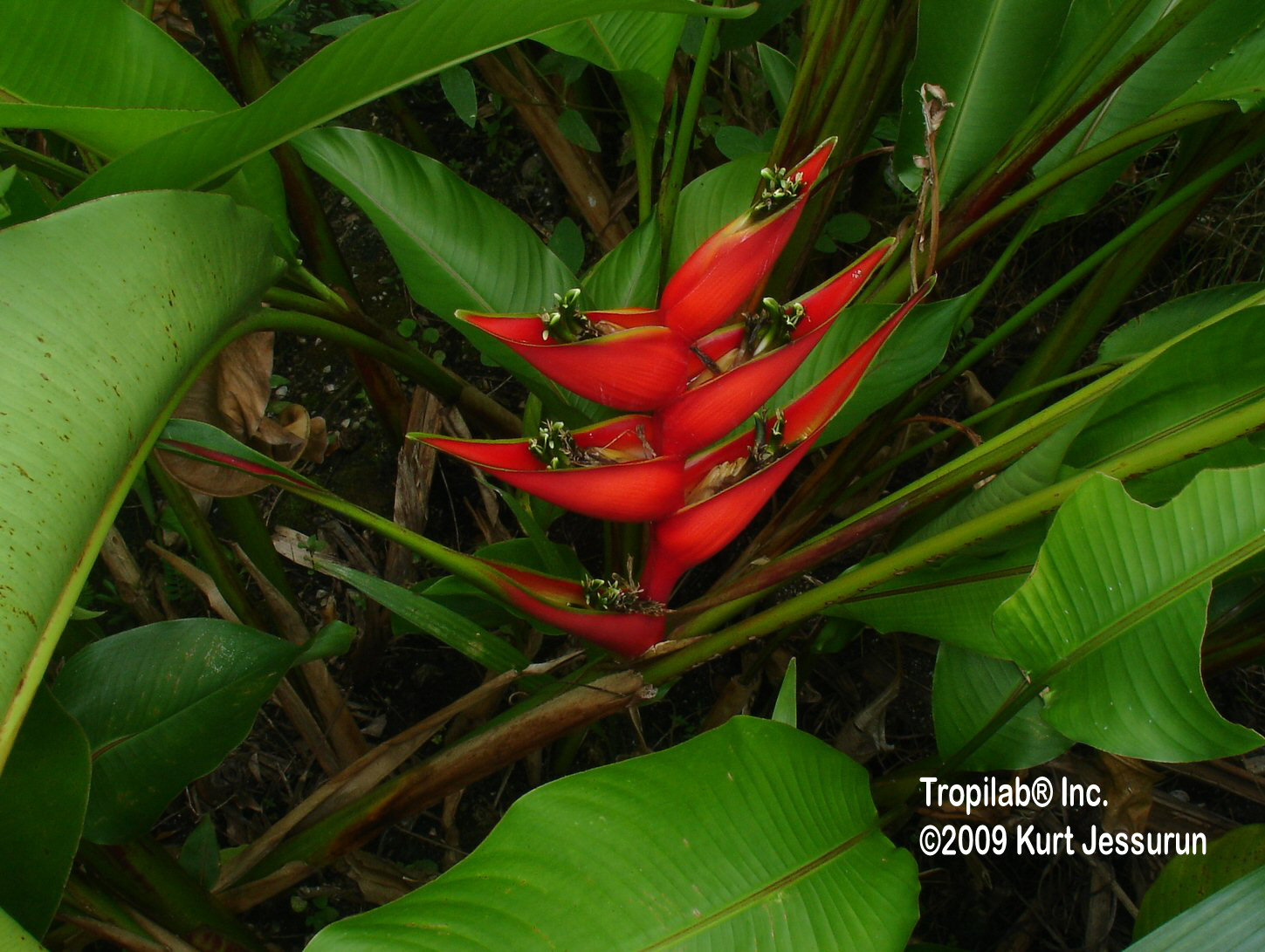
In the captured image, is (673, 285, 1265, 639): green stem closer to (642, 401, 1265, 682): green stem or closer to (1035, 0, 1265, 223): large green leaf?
(642, 401, 1265, 682): green stem

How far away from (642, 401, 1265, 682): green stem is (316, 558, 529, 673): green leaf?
0.36 feet

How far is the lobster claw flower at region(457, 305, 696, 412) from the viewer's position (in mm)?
497

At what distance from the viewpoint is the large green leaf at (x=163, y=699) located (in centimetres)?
66

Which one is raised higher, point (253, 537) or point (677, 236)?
Answer: point (677, 236)

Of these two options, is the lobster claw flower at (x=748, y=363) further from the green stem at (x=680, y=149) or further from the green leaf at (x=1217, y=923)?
the green leaf at (x=1217, y=923)

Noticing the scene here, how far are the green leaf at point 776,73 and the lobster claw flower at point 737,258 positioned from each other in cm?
36

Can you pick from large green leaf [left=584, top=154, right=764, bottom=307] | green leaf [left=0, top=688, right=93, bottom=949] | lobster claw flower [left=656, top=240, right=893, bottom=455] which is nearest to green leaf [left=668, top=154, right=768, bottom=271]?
large green leaf [left=584, top=154, right=764, bottom=307]

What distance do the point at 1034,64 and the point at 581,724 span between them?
2.04ft

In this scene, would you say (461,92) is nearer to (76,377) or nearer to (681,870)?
(76,377)

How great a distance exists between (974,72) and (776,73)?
0.21 metres

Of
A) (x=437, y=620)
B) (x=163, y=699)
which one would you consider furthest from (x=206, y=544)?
(x=437, y=620)

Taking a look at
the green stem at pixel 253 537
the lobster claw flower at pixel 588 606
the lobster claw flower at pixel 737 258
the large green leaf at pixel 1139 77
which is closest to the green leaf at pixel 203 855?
the green stem at pixel 253 537

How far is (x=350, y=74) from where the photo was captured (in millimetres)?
448

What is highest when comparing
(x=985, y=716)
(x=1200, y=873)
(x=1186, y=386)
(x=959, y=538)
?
(x=1186, y=386)
